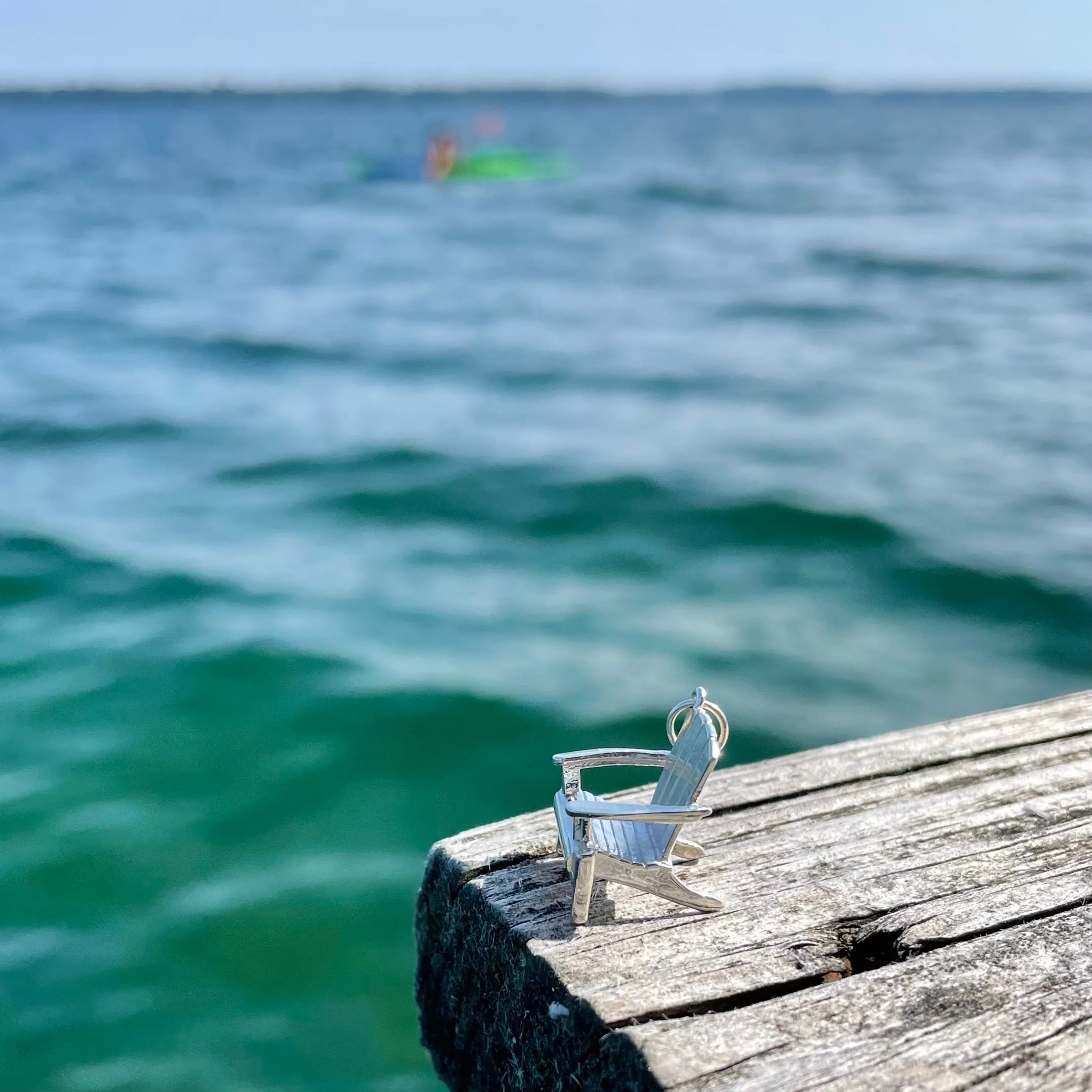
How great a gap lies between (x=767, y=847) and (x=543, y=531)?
290 inches

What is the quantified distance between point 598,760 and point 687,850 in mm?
258

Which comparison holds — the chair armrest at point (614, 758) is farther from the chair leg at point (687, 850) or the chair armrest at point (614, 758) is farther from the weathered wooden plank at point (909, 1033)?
the weathered wooden plank at point (909, 1033)

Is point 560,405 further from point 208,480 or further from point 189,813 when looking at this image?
point 189,813

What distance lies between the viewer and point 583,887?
7.34ft

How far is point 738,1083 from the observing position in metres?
1.84

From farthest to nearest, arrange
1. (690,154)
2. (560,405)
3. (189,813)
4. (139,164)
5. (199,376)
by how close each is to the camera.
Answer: (690,154) < (139,164) < (199,376) < (560,405) < (189,813)

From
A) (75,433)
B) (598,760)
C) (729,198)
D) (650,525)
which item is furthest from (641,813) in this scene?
(729,198)

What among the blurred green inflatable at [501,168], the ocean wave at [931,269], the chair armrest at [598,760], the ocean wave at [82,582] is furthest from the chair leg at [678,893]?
the blurred green inflatable at [501,168]

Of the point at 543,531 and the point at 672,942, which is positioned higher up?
the point at 672,942

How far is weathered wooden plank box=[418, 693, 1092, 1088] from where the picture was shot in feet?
6.88

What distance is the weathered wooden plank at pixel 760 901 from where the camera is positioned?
2.10m

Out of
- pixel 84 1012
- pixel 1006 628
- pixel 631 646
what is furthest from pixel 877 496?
pixel 84 1012

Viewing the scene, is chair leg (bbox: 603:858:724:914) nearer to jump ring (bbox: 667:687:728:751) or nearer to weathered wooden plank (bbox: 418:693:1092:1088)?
weathered wooden plank (bbox: 418:693:1092:1088)

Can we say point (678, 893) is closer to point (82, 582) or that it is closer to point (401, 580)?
point (401, 580)
